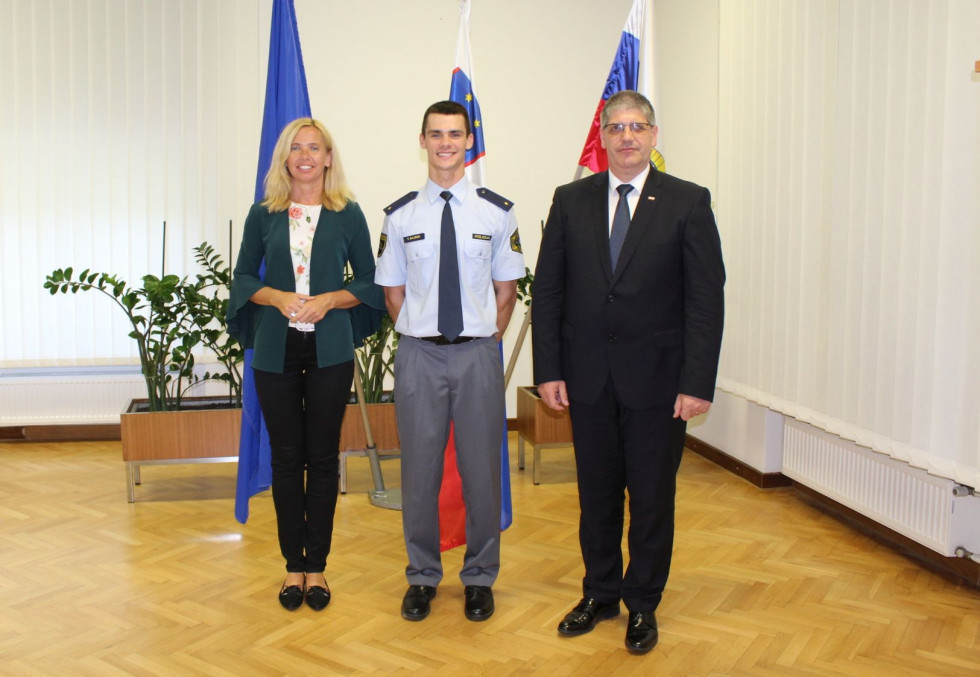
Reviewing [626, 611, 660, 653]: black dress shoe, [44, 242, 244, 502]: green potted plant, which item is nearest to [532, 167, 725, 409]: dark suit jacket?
[626, 611, 660, 653]: black dress shoe

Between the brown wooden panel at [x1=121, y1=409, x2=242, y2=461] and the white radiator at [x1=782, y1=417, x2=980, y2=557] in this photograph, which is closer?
the white radiator at [x1=782, y1=417, x2=980, y2=557]

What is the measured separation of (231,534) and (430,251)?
1.75m

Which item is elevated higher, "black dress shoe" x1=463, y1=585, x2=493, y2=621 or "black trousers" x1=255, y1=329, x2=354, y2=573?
"black trousers" x1=255, y1=329, x2=354, y2=573

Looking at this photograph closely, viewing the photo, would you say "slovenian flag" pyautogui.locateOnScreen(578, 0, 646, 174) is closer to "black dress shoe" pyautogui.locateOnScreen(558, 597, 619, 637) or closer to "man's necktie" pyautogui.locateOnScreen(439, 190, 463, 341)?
"man's necktie" pyautogui.locateOnScreen(439, 190, 463, 341)

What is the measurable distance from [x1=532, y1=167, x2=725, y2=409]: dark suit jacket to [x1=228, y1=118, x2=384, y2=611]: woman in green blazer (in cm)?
72

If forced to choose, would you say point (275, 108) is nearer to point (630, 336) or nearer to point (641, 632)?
point (630, 336)

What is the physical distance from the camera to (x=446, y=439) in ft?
9.57

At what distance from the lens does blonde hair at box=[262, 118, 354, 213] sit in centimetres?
287

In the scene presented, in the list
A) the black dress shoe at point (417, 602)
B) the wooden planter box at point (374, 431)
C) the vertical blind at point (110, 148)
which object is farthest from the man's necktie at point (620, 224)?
the vertical blind at point (110, 148)

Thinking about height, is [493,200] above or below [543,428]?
above

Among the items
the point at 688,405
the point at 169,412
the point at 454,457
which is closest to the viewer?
the point at 688,405

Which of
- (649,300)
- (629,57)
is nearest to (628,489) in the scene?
(649,300)

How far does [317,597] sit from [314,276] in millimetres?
1058

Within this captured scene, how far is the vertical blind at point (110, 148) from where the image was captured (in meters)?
5.37
